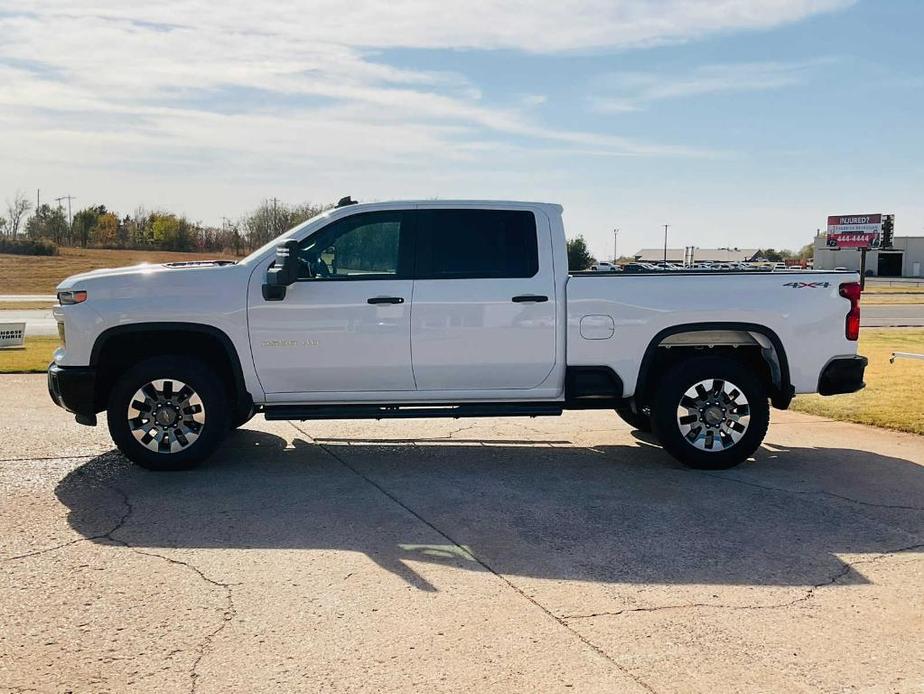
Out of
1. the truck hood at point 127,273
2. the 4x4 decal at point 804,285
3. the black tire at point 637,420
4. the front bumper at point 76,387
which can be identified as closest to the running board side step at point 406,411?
the truck hood at point 127,273

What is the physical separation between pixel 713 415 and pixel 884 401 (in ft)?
14.2

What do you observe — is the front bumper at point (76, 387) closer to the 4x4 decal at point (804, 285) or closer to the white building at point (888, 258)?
the 4x4 decal at point (804, 285)

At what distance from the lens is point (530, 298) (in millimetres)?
7293

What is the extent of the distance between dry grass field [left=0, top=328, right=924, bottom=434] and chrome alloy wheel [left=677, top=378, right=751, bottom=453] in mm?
2832

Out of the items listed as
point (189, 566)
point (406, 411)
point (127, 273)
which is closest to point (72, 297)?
point (127, 273)

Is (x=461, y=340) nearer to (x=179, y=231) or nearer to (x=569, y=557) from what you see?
(x=569, y=557)

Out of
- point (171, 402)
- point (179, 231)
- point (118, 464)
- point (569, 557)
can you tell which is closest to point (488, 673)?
point (569, 557)

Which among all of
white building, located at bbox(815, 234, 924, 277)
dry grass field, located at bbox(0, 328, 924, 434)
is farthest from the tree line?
white building, located at bbox(815, 234, 924, 277)

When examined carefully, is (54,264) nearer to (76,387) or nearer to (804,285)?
(76,387)

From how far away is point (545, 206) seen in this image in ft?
25.1

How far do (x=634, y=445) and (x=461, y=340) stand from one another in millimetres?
2302

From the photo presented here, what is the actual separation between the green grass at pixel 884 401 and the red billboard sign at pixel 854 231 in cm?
6499

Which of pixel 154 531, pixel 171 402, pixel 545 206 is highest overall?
pixel 545 206

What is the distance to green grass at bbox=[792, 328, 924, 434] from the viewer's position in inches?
380
